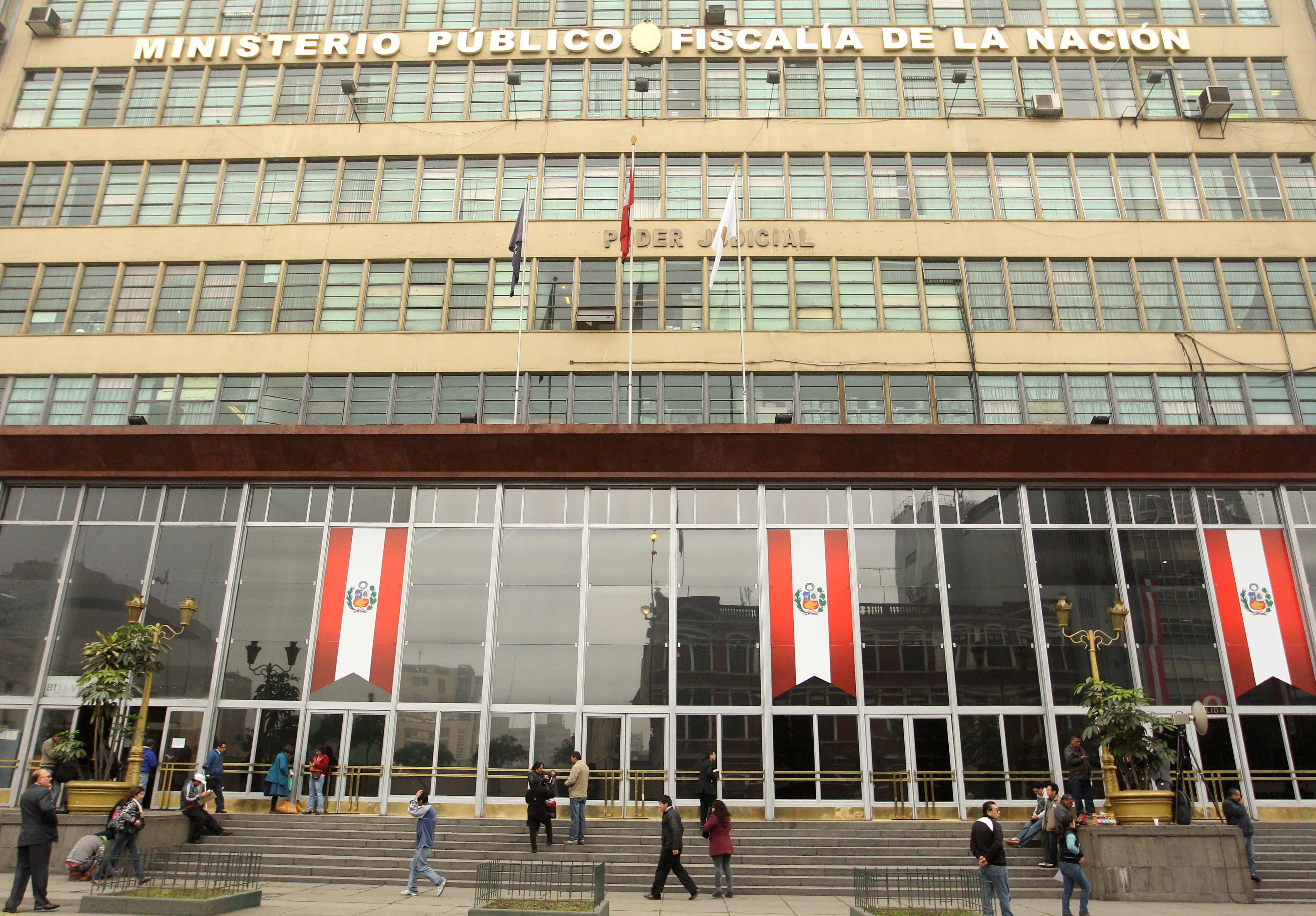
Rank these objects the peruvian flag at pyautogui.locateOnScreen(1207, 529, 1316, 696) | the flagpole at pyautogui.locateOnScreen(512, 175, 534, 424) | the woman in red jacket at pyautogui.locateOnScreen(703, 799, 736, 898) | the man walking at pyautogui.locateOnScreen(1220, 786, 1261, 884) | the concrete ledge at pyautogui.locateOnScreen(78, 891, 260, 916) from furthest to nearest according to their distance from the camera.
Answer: the flagpole at pyautogui.locateOnScreen(512, 175, 534, 424)
the peruvian flag at pyautogui.locateOnScreen(1207, 529, 1316, 696)
the man walking at pyautogui.locateOnScreen(1220, 786, 1261, 884)
the woman in red jacket at pyautogui.locateOnScreen(703, 799, 736, 898)
the concrete ledge at pyautogui.locateOnScreen(78, 891, 260, 916)

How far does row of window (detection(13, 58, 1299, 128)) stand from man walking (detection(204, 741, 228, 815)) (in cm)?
1930

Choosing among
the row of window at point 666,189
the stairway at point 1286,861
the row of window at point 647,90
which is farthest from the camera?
the row of window at point 647,90

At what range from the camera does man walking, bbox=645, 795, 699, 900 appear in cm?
1527

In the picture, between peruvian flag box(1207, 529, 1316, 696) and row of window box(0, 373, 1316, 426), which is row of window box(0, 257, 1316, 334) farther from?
peruvian flag box(1207, 529, 1316, 696)

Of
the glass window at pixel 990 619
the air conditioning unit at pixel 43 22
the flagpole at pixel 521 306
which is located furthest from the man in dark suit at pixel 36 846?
the air conditioning unit at pixel 43 22

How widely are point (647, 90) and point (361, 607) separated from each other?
715 inches

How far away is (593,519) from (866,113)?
15.6 m

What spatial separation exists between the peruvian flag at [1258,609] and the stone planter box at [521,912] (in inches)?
734

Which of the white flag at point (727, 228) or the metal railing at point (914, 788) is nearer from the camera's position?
the metal railing at point (914, 788)

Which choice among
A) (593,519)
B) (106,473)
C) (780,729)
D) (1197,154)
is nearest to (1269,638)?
(780,729)

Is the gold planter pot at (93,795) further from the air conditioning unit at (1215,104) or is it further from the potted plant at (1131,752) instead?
the air conditioning unit at (1215,104)

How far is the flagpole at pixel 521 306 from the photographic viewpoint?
24.8 meters

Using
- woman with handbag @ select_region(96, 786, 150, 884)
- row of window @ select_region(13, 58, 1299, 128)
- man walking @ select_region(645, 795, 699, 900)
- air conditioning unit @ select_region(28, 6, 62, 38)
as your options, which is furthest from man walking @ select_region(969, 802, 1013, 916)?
air conditioning unit @ select_region(28, 6, 62, 38)

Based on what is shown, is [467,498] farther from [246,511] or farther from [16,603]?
[16,603]
